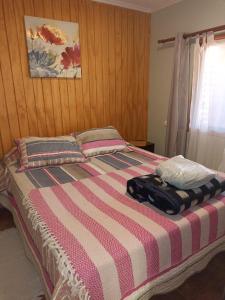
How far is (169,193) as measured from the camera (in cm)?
135

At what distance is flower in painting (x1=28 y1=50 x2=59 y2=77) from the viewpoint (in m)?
2.45

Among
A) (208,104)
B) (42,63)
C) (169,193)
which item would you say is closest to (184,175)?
(169,193)

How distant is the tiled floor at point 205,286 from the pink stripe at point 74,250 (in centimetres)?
61

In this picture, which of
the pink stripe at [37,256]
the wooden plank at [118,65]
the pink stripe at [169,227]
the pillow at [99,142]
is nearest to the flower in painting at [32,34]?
the wooden plank at [118,65]

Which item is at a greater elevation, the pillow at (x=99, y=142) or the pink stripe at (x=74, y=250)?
the pillow at (x=99, y=142)

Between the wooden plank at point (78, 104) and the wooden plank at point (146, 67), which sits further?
the wooden plank at point (146, 67)

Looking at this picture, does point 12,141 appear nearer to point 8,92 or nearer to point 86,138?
point 8,92

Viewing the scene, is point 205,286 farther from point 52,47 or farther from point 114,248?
point 52,47

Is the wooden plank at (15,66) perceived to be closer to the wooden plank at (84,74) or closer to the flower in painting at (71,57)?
the flower in painting at (71,57)

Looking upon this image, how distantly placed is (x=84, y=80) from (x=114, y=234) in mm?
2174

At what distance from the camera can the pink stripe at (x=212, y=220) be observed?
A: 139 cm

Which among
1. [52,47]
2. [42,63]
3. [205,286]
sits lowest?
[205,286]

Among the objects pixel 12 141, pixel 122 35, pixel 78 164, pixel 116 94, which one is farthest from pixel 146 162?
pixel 122 35

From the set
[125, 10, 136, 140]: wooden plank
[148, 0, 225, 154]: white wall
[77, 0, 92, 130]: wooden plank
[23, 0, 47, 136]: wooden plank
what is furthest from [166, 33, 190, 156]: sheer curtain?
[23, 0, 47, 136]: wooden plank
